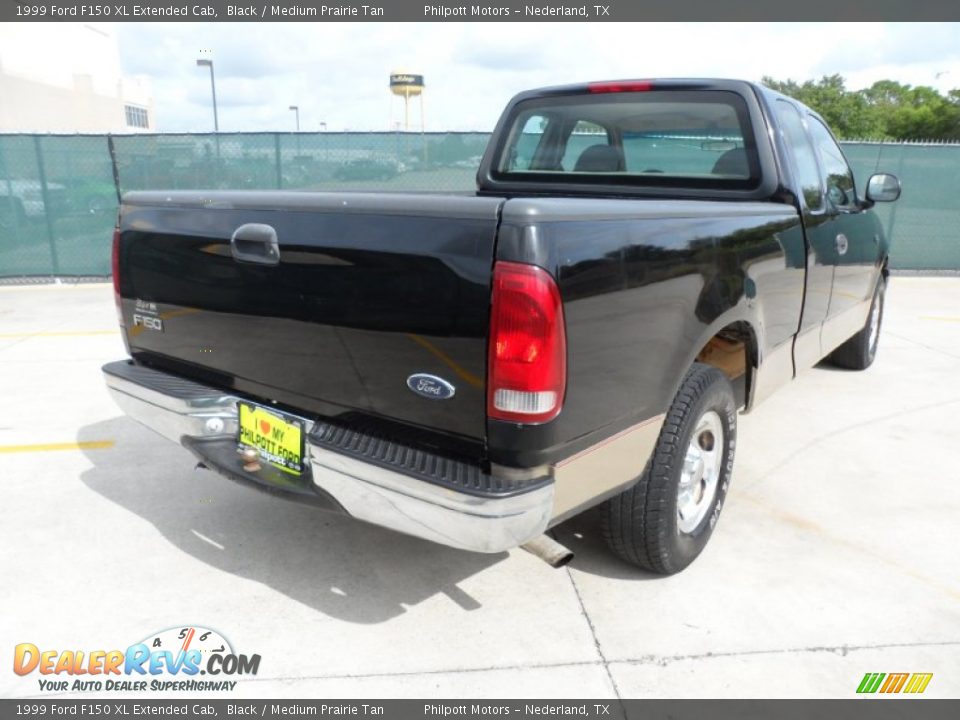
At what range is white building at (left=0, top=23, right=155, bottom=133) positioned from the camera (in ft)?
139

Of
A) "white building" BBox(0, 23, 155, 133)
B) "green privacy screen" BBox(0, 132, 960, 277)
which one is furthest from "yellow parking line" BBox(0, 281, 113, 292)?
"white building" BBox(0, 23, 155, 133)

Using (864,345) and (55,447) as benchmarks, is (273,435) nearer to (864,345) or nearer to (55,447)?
(55,447)

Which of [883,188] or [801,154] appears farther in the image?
[883,188]

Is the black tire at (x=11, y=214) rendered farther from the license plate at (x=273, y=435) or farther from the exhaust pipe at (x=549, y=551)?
the exhaust pipe at (x=549, y=551)

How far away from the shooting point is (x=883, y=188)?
15.2 ft

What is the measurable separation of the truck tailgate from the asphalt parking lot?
82cm

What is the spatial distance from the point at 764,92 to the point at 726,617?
2.58 meters

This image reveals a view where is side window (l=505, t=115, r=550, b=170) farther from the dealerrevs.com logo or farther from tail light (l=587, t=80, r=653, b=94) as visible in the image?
the dealerrevs.com logo

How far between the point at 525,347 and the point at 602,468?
1.82 ft

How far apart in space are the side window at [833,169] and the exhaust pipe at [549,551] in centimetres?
284

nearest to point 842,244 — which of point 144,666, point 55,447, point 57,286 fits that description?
point 144,666
